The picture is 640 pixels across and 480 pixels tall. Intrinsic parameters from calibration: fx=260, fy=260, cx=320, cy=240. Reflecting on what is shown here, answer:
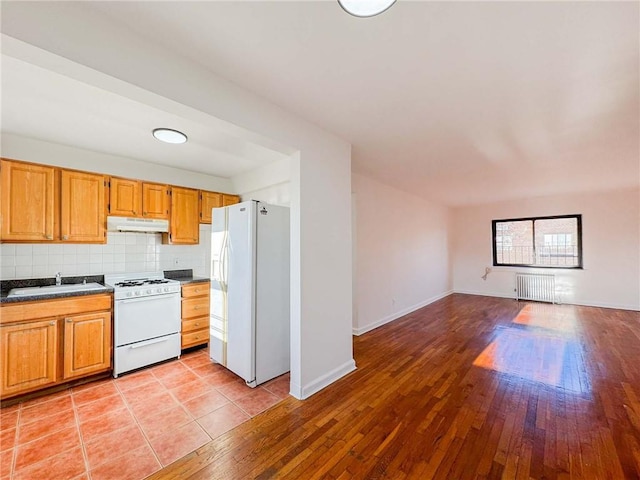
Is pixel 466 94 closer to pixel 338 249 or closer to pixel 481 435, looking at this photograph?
pixel 338 249

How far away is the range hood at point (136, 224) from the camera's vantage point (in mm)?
3121

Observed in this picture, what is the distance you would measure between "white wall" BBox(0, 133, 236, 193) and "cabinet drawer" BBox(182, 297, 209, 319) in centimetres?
170

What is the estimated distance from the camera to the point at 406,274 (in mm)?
5402

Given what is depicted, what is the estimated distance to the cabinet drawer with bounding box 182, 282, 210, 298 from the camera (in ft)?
11.2

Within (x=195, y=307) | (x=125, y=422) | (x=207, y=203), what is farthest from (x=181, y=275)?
(x=125, y=422)

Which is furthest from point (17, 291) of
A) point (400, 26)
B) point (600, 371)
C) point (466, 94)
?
point (600, 371)

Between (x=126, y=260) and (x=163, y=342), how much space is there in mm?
1235

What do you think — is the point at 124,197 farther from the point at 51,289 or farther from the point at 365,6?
the point at 365,6

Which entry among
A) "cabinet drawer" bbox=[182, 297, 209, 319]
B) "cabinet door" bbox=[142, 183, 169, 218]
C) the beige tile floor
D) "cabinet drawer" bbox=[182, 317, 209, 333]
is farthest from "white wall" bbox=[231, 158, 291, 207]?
the beige tile floor

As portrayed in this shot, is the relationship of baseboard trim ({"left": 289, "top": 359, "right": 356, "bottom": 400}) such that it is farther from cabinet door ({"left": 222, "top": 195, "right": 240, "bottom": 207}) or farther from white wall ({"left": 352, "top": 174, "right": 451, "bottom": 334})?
cabinet door ({"left": 222, "top": 195, "right": 240, "bottom": 207})

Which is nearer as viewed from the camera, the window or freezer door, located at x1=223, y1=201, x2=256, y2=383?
freezer door, located at x1=223, y1=201, x2=256, y2=383

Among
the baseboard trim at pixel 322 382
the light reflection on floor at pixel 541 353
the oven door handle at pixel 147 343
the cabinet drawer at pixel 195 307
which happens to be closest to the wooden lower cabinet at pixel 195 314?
the cabinet drawer at pixel 195 307

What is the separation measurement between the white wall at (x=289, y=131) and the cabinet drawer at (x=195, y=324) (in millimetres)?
1739

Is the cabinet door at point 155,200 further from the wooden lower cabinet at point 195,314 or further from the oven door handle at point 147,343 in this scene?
the oven door handle at point 147,343
